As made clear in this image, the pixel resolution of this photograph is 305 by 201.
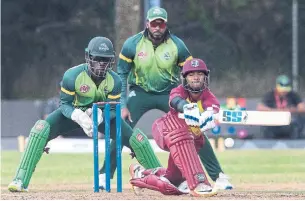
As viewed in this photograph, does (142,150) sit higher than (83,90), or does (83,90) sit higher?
(83,90)

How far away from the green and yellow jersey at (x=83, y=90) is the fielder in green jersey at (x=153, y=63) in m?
0.90

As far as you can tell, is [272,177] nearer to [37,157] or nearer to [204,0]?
[37,157]

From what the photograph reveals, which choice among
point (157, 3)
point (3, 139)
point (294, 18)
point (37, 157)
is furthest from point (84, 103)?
point (294, 18)

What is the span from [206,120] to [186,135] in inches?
10.0

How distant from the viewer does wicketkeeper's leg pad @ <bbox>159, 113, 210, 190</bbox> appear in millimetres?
10078

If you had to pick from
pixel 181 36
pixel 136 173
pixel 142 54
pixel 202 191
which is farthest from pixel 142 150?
pixel 181 36

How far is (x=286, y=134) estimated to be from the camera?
22188 mm

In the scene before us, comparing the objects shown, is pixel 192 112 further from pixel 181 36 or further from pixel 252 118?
pixel 181 36

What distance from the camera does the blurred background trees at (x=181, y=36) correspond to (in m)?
30.1

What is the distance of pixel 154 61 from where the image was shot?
12234 millimetres

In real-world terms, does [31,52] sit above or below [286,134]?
above

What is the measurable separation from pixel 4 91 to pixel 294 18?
27.3 feet

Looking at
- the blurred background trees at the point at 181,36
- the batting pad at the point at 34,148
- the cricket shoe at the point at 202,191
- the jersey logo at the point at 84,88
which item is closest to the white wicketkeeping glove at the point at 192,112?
the cricket shoe at the point at 202,191

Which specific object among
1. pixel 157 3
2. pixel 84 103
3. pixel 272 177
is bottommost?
pixel 272 177
